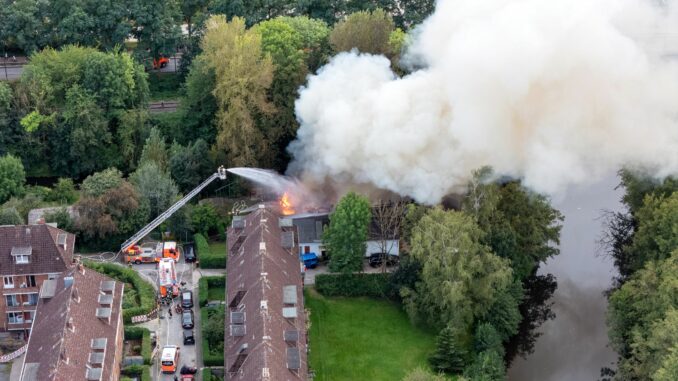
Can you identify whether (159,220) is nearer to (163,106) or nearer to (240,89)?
(240,89)

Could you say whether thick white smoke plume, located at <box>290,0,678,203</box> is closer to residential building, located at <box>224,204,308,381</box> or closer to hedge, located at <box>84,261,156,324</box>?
residential building, located at <box>224,204,308,381</box>

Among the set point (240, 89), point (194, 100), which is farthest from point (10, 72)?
point (240, 89)

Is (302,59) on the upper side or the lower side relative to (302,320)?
upper

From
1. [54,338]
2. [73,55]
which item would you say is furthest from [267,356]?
[73,55]

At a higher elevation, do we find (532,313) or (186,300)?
(186,300)

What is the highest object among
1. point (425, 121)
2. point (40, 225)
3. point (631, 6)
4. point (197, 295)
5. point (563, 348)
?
point (631, 6)

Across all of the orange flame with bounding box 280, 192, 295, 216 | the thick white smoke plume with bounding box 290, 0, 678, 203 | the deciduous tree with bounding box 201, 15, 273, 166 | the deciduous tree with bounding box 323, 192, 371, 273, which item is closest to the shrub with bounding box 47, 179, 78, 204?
the deciduous tree with bounding box 201, 15, 273, 166

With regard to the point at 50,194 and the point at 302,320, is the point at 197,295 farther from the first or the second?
the point at 50,194
